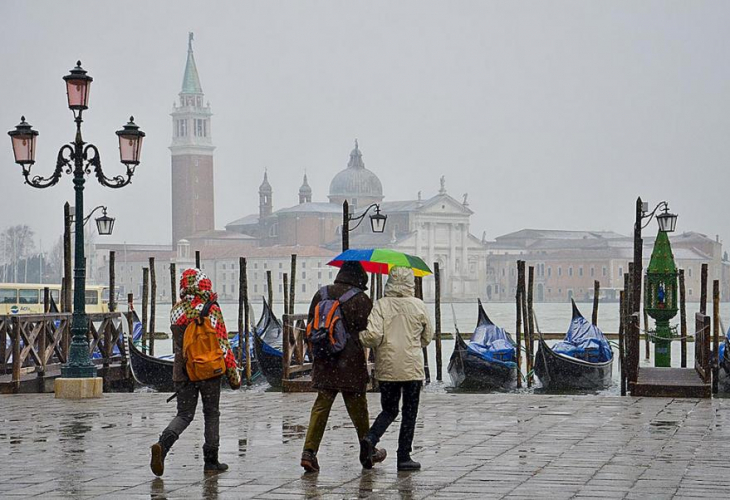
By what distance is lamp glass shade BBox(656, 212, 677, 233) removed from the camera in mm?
12116

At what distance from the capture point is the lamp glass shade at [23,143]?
8945 mm

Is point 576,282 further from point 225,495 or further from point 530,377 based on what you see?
point 225,495

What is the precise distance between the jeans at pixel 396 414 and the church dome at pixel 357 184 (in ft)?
290

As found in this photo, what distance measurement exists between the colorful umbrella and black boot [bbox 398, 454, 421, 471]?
76cm

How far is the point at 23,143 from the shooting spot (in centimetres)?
898

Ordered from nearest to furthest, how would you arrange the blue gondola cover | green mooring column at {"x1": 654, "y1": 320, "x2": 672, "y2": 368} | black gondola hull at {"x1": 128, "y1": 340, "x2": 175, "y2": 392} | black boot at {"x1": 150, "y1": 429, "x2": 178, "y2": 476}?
black boot at {"x1": 150, "y1": 429, "x2": 178, "y2": 476}
green mooring column at {"x1": 654, "y1": 320, "x2": 672, "y2": 368}
black gondola hull at {"x1": 128, "y1": 340, "x2": 175, "y2": 392}
the blue gondola cover

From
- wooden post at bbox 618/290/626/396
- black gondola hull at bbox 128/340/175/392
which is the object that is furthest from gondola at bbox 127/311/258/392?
wooden post at bbox 618/290/626/396

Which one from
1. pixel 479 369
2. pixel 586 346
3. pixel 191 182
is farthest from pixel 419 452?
pixel 191 182

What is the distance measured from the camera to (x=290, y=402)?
796cm

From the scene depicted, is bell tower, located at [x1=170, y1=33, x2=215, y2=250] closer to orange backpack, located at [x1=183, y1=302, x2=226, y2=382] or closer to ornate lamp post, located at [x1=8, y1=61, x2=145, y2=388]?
ornate lamp post, located at [x1=8, y1=61, x2=145, y2=388]

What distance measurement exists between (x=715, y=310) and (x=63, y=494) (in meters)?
10.8

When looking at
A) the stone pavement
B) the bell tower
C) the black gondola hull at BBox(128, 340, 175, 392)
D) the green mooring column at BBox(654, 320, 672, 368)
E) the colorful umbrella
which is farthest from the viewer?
the bell tower

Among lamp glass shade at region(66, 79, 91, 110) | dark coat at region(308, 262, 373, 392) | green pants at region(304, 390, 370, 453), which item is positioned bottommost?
green pants at region(304, 390, 370, 453)

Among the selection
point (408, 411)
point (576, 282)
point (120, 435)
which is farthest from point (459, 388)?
point (576, 282)
